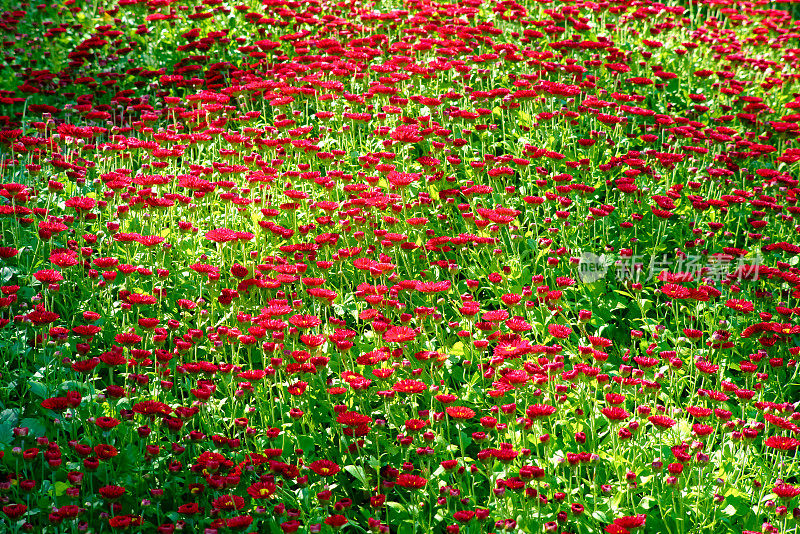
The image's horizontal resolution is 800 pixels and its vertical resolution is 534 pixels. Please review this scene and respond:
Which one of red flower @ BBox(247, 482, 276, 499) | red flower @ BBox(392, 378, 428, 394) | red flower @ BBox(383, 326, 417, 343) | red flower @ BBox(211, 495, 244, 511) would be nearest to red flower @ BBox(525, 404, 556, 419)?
red flower @ BBox(392, 378, 428, 394)

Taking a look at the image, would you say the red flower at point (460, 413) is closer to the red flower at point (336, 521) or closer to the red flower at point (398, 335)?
the red flower at point (398, 335)

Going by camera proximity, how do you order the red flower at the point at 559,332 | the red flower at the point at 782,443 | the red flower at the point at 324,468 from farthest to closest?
the red flower at the point at 559,332
the red flower at the point at 782,443
the red flower at the point at 324,468

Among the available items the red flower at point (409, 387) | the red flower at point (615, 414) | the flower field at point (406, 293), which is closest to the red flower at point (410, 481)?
the flower field at point (406, 293)

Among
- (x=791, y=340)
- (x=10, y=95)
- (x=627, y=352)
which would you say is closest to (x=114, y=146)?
(x=10, y=95)

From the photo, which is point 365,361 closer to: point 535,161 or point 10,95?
point 535,161

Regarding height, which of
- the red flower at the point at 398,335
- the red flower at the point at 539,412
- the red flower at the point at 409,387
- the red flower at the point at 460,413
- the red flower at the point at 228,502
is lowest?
the red flower at the point at 228,502

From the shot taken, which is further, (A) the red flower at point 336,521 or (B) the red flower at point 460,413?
(B) the red flower at point 460,413

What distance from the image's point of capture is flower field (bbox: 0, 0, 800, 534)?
3.29 meters

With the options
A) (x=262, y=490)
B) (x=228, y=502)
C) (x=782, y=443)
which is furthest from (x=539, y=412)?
(x=228, y=502)

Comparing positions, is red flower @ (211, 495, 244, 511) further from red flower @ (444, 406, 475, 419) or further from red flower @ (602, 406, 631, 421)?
red flower @ (602, 406, 631, 421)

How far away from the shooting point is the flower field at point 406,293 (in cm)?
329

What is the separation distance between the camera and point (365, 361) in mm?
3537

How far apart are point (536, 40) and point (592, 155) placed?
2152mm

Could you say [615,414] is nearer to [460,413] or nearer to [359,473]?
[460,413]
